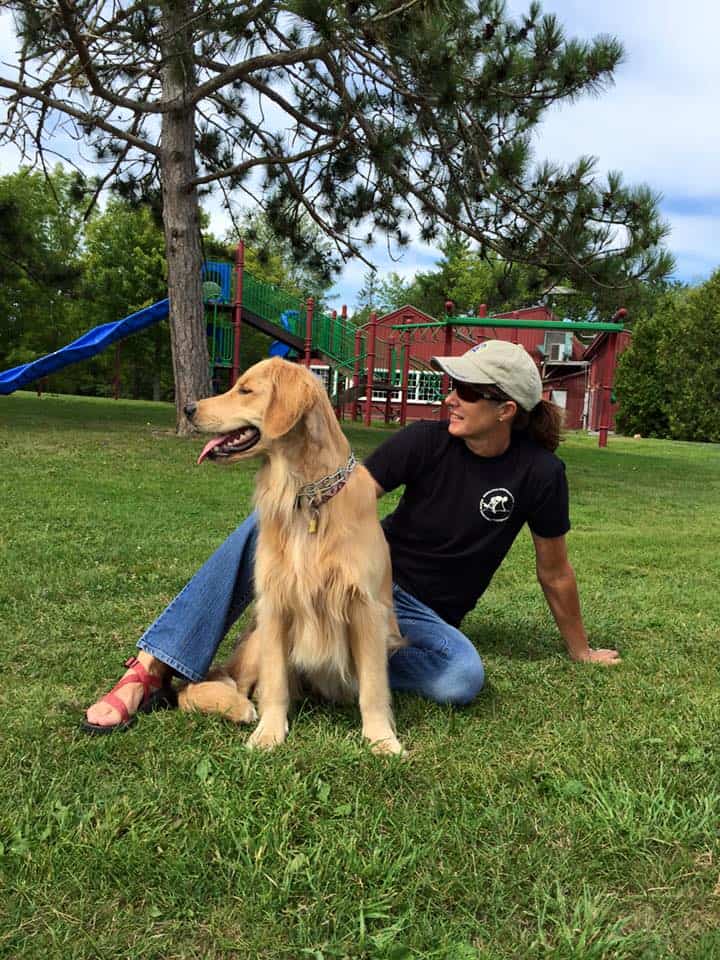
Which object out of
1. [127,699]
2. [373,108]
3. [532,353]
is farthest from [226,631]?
[532,353]

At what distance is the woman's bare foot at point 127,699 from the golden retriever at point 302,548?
31cm

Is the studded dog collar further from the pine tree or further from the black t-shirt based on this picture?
the pine tree

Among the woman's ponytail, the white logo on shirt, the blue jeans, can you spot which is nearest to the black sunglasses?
the woman's ponytail

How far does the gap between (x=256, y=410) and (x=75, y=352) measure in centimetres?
1391

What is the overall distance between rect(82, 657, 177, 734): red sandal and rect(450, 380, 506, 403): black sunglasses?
1.66 m

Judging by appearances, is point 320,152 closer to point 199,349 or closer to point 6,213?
point 199,349

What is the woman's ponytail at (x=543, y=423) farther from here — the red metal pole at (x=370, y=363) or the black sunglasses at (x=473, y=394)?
the red metal pole at (x=370, y=363)

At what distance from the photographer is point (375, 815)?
7.49 ft

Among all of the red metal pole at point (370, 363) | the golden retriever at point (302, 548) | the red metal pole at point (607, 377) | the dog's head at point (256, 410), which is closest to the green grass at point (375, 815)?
the golden retriever at point (302, 548)

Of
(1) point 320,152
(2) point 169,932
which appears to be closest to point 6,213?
(1) point 320,152

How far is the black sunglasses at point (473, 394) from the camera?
124 inches

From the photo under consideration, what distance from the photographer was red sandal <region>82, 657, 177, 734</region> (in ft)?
9.08

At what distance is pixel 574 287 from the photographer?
11023 mm

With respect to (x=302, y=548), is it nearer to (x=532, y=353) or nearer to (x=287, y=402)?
(x=287, y=402)
